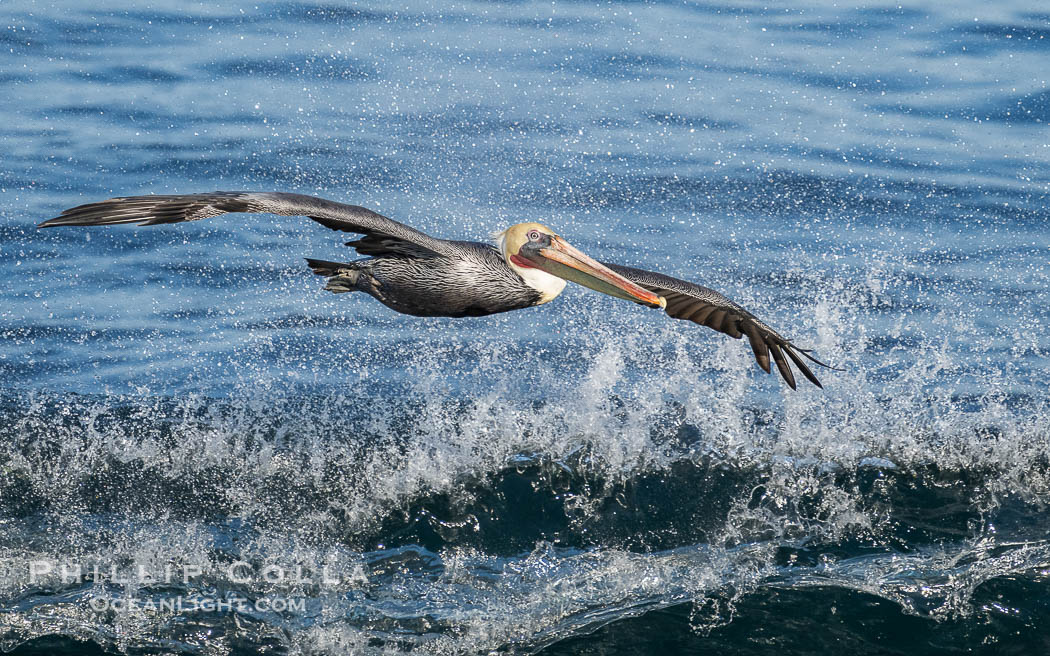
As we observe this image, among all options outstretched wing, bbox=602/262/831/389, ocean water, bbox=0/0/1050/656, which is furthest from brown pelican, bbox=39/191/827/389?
ocean water, bbox=0/0/1050/656

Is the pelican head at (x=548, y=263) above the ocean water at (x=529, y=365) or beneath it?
above

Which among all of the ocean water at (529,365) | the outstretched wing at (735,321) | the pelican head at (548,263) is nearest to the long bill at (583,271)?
Result: the pelican head at (548,263)

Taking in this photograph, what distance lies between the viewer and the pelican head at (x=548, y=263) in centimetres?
552

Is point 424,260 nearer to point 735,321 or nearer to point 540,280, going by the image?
point 540,280

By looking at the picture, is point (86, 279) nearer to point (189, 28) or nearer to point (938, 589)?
point (938, 589)

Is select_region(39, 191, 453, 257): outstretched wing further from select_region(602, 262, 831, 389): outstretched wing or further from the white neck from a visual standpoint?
select_region(602, 262, 831, 389): outstretched wing

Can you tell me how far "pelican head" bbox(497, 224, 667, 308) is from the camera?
5.52 m

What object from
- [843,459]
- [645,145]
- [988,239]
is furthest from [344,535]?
[645,145]

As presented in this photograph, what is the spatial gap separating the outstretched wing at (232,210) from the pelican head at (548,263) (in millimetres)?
366

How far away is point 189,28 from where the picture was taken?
17.8m

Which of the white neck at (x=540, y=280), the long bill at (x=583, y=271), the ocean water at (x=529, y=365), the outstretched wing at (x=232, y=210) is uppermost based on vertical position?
the outstretched wing at (x=232, y=210)

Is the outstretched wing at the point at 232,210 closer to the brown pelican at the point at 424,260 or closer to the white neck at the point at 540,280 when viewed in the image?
the brown pelican at the point at 424,260

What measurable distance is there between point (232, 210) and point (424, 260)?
89 centimetres

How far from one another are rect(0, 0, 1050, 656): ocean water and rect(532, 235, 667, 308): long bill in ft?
5.36
